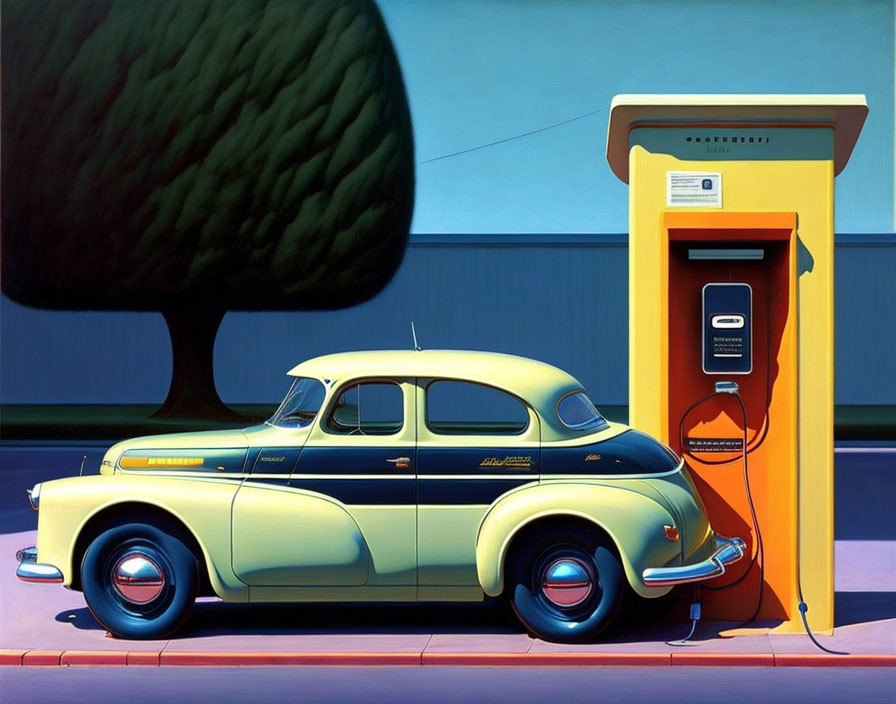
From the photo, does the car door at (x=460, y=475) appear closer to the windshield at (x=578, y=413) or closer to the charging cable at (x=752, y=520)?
the windshield at (x=578, y=413)

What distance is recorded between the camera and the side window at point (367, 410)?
7.88 metres

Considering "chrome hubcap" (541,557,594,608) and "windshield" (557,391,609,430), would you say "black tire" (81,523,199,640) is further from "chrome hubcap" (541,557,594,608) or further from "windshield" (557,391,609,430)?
"windshield" (557,391,609,430)

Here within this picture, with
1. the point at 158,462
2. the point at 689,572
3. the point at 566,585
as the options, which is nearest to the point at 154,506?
the point at 158,462

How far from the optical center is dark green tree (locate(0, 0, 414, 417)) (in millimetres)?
26109

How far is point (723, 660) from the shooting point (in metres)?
7.23

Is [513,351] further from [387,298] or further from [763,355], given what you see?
[763,355]

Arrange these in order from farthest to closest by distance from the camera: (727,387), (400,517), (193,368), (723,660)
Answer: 1. (193,368)
2. (727,387)
3. (400,517)
4. (723,660)

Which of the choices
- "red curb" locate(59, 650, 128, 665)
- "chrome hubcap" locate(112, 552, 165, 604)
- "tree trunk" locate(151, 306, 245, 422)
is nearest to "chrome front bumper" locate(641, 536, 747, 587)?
"chrome hubcap" locate(112, 552, 165, 604)

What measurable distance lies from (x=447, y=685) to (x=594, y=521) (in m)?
1.30

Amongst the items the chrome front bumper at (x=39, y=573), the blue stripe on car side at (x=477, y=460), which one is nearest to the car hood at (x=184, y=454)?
the chrome front bumper at (x=39, y=573)

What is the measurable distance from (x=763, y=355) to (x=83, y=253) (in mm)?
20740

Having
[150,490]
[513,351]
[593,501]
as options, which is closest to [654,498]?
[593,501]

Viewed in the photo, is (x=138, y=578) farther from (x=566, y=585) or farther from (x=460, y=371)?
(x=566, y=585)

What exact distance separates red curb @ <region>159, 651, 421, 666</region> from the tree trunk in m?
20.7
